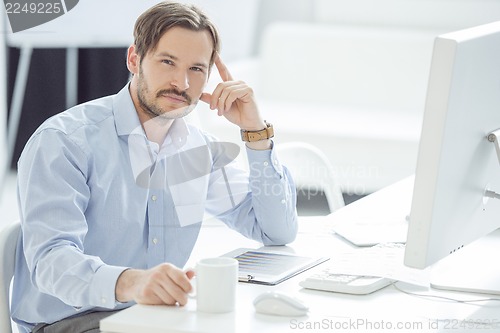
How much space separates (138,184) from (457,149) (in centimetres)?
74

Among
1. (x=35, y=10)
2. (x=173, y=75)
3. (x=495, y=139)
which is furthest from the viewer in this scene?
(x=35, y=10)

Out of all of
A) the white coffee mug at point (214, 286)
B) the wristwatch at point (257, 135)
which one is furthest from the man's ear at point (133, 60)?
the white coffee mug at point (214, 286)

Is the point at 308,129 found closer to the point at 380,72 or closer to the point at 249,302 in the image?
the point at 380,72

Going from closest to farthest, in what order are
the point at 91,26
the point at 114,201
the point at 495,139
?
the point at 495,139, the point at 114,201, the point at 91,26

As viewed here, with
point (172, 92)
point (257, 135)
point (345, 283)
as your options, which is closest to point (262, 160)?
point (257, 135)

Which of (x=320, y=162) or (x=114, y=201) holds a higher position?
(x=320, y=162)

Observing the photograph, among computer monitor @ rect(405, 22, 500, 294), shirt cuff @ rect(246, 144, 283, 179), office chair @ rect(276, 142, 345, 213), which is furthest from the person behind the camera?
office chair @ rect(276, 142, 345, 213)

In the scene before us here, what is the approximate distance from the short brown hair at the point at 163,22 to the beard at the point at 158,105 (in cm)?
7

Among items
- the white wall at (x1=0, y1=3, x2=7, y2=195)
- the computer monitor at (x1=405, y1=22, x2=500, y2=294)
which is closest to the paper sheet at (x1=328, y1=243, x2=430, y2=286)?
the computer monitor at (x1=405, y1=22, x2=500, y2=294)

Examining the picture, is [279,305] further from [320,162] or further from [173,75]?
[320,162]

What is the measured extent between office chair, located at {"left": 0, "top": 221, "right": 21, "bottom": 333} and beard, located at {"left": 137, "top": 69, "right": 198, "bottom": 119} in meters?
0.40

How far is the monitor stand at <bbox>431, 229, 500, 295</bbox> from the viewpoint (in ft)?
5.44

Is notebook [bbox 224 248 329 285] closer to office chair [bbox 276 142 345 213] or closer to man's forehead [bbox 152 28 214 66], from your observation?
man's forehead [bbox 152 28 214 66]

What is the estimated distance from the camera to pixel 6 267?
1.72 m
